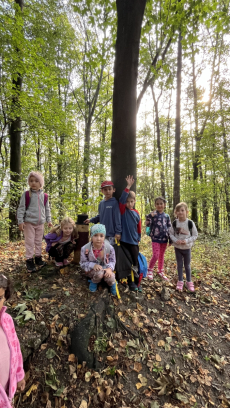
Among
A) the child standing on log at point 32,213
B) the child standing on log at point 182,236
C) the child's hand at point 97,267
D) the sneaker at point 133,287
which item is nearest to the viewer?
the child's hand at point 97,267

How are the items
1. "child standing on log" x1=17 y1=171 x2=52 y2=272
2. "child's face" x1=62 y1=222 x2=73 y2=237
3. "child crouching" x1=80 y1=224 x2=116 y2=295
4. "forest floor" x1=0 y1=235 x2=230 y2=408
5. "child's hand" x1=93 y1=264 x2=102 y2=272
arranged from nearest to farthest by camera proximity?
"forest floor" x1=0 y1=235 x2=230 y2=408 → "child's hand" x1=93 y1=264 x2=102 y2=272 → "child crouching" x1=80 y1=224 x2=116 y2=295 → "child standing on log" x1=17 y1=171 x2=52 y2=272 → "child's face" x1=62 y1=222 x2=73 y2=237

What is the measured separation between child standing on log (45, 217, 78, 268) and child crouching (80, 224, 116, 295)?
74cm

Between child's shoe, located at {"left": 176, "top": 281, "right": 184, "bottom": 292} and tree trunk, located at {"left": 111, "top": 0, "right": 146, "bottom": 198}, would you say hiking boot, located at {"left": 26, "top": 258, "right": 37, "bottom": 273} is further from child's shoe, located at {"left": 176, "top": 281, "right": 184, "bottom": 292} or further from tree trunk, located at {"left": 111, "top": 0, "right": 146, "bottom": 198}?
child's shoe, located at {"left": 176, "top": 281, "right": 184, "bottom": 292}

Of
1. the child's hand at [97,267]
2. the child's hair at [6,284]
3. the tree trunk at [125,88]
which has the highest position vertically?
the tree trunk at [125,88]

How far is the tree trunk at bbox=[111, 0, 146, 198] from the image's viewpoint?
3.78m

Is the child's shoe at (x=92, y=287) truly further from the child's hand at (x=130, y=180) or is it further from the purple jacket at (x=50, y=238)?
the child's hand at (x=130, y=180)

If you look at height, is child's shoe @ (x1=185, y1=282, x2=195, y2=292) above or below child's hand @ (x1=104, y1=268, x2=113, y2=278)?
below

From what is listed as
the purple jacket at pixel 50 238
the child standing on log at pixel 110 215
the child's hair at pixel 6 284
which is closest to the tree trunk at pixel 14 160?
the purple jacket at pixel 50 238

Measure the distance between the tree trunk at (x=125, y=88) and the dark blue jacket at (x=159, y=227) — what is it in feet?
4.03

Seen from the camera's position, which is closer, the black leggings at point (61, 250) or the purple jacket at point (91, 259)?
the purple jacket at point (91, 259)

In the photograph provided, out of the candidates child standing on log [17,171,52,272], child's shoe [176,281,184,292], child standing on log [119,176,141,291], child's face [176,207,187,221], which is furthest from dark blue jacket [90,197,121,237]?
child's shoe [176,281,184,292]

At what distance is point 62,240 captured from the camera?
13.3 feet

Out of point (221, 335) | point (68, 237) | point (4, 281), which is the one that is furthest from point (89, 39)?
point (221, 335)

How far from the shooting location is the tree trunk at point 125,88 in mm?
3781
